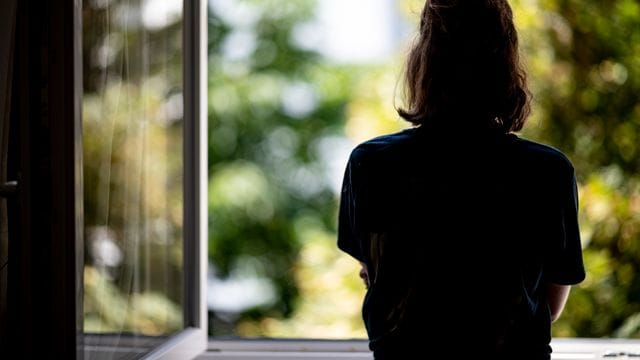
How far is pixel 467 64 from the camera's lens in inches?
63.9

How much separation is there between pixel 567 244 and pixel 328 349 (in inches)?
41.9

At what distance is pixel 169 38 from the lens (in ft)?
7.41

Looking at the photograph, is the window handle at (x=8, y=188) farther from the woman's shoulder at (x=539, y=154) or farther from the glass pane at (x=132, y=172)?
the woman's shoulder at (x=539, y=154)

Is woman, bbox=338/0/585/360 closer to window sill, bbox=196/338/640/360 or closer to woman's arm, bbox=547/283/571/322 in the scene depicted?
woman's arm, bbox=547/283/571/322

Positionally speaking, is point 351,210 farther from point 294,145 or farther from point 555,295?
point 294,145

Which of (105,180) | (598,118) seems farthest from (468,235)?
(598,118)

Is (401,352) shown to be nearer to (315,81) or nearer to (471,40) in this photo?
(471,40)

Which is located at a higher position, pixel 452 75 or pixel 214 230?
pixel 452 75

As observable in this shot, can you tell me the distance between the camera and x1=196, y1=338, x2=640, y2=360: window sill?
250cm

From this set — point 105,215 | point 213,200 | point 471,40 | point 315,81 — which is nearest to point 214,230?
point 213,200

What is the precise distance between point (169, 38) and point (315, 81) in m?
3.12

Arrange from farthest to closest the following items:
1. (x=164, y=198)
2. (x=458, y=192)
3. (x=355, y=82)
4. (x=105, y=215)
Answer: (x=355, y=82), (x=164, y=198), (x=105, y=215), (x=458, y=192)

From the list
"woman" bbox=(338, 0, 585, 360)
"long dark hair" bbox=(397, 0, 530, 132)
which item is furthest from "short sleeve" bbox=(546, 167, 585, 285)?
"long dark hair" bbox=(397, 0, 530, 132)

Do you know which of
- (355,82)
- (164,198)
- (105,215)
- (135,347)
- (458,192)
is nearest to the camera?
(458,192)
